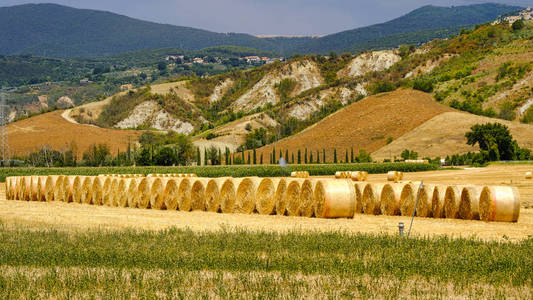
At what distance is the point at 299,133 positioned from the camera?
117438 mm

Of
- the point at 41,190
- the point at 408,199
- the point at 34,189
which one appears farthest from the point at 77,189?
the point at 408,199

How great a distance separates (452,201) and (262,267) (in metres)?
11.6

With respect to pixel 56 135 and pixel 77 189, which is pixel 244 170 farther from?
pixel 56 135

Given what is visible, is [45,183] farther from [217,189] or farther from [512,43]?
[512,43]

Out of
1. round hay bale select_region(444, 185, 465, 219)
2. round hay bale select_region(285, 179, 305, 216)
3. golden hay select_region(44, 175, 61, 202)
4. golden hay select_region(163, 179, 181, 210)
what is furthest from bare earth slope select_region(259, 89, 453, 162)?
round hay bale select_region(444, 185, 465, 219)

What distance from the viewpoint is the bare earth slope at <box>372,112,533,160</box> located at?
8075 cm

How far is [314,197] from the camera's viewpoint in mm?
21188

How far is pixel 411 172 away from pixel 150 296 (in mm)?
54962

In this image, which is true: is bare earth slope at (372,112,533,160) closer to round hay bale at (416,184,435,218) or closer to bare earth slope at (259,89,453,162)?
bare earth slope at (259,89,453,162)

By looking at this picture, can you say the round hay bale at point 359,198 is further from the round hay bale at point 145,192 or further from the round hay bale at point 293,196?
the round hay bale at point 145,192

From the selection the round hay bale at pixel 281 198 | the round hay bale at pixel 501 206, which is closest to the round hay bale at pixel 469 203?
the round hay bale at pixel 501 206

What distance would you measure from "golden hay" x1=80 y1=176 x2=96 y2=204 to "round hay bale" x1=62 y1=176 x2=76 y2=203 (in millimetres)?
896

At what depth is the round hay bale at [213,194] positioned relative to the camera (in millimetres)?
24078

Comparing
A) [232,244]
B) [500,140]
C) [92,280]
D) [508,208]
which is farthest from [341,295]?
[500,140]
